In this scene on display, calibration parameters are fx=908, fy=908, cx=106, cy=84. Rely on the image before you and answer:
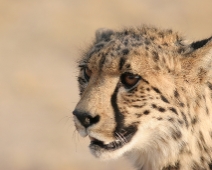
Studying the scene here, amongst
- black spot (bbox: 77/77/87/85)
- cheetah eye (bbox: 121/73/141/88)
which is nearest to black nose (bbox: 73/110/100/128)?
cheetah eye (bbox: 121/73/141/88)

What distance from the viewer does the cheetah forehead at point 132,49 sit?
486 cm

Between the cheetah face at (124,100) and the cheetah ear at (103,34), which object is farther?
the cheetah ear at (103,34)

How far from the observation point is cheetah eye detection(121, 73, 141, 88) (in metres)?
4.86

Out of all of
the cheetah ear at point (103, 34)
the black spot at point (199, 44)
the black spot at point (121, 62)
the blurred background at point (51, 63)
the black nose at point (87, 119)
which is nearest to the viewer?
the black nose at point (87, 119)

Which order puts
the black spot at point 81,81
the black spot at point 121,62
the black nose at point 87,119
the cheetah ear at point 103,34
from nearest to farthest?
1. the black nose at point 87,119
2. the black spot at point 121,62
3. the black spot at point 81,81
4. the cheetah ear at point 103,34

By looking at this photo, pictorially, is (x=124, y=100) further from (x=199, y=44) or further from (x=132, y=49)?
(x=199, y=44)

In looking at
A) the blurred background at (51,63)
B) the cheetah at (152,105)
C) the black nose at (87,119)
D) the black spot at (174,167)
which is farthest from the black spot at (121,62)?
the blurred background at (51,63)

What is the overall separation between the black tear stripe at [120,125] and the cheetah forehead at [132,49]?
150 mm

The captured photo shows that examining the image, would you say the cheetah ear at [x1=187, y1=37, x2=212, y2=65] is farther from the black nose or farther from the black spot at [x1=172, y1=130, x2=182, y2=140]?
the black nose

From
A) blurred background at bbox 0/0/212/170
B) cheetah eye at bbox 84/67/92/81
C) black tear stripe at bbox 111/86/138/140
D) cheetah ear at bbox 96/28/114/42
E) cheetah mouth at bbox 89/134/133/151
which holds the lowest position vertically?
blurred background at bbox 0/0/212/170

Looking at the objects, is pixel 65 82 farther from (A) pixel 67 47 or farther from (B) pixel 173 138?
(B) pixel 173 138

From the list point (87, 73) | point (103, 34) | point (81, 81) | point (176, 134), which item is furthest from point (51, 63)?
point (176, 134)

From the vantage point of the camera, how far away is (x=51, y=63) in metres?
14.4

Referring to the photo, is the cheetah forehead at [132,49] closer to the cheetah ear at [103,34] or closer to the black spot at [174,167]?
the cheetah ear at [103,34]
